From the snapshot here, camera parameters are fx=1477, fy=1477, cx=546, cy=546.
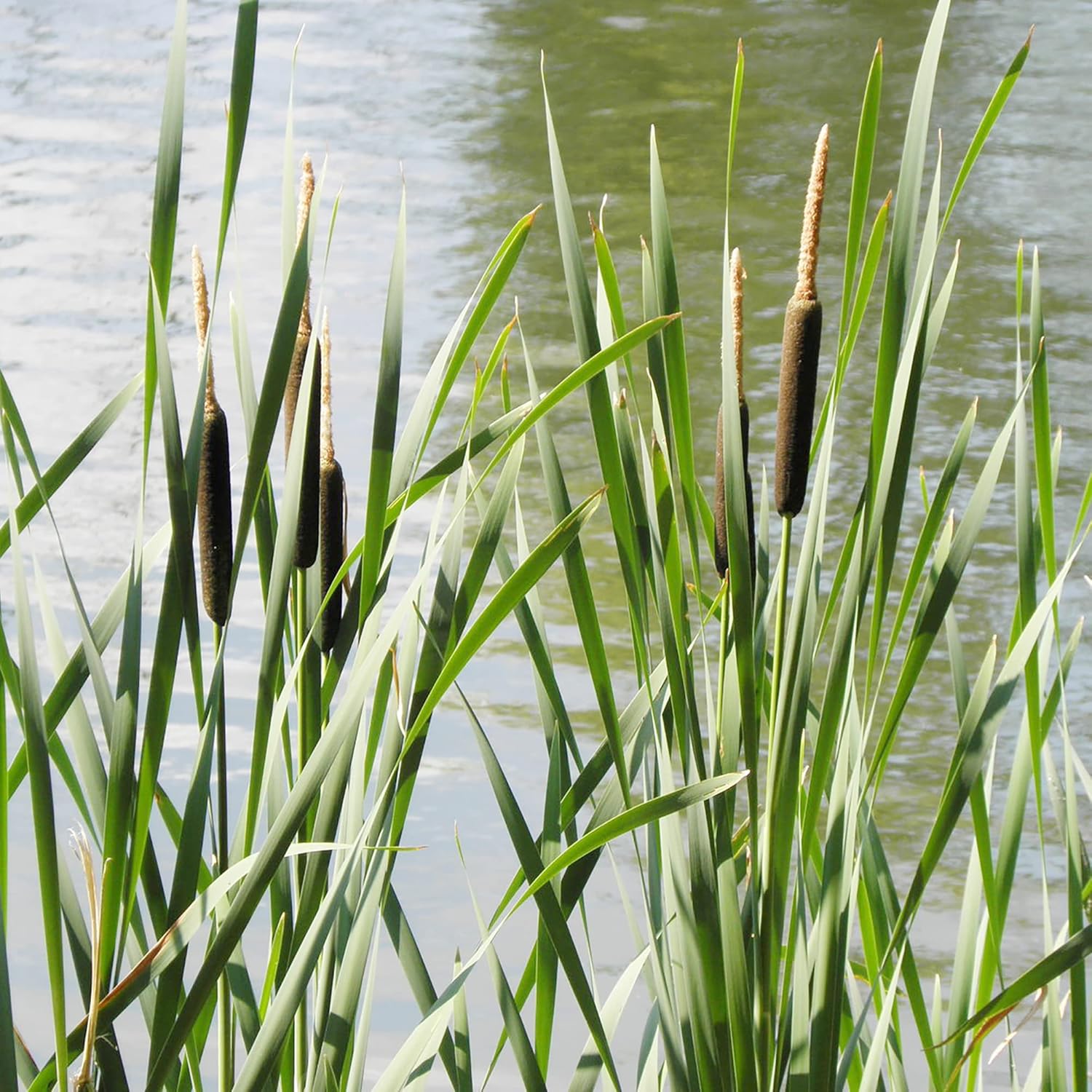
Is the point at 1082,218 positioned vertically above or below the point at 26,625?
below

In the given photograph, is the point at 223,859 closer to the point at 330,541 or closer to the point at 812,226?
the point at 330,541

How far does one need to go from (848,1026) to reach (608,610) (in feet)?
3.90

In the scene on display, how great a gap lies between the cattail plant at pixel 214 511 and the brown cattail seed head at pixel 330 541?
0.11ft

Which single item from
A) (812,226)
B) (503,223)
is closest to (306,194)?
(812,226)

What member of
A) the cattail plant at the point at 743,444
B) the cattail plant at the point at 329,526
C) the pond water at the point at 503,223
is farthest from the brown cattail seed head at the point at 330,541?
the pond water at the point at 503,223

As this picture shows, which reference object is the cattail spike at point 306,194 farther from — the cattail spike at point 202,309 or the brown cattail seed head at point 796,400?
the brown cattail seed head at point 796,400

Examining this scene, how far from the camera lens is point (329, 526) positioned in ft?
1.62

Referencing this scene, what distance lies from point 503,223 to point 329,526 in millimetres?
2255

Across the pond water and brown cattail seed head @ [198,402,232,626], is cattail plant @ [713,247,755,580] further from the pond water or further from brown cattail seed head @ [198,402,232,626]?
the pond water

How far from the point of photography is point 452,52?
366 cm

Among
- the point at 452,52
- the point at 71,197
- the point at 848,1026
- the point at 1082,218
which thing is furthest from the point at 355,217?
the point at 848,1026

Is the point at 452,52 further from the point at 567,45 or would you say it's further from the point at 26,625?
the point at 26,625

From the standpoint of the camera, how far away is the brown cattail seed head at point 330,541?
19.3 inches

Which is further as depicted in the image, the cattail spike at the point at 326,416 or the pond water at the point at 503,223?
the pond water at the point at 503,223
